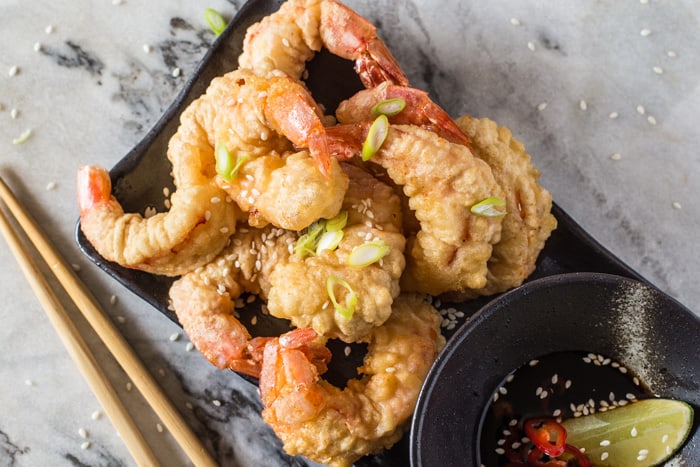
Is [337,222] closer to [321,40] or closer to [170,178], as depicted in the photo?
[321,40]

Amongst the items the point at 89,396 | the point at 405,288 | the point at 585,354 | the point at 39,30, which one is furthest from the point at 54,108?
the point at 585,354

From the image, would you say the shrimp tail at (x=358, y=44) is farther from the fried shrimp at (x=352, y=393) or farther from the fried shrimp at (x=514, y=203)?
the fried shrimp at (x=352, y=393)

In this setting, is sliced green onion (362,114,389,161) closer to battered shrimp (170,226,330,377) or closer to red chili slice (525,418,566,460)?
battered shrimp (170,226,330,377)

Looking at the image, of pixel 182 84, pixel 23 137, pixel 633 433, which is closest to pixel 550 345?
pixel 633 433

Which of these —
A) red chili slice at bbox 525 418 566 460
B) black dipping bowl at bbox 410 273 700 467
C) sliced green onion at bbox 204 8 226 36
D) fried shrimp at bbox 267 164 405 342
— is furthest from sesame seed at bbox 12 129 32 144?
red chili slice at bbox 525 418 566 460

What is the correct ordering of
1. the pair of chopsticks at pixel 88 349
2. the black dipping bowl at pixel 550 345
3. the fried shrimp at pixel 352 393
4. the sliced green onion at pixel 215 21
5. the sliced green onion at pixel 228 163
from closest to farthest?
the black dipping bowl at pixel 550 345 → the fried shrimp at pixel 352 393 → the sliced green onion at pixel 228 163 → the pair of chopsticks at pixel 88 349 → the sliced green onion at pixel 215 21

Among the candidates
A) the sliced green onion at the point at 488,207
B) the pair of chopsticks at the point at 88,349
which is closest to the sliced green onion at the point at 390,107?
the sliced green onion at the point at 488,207
